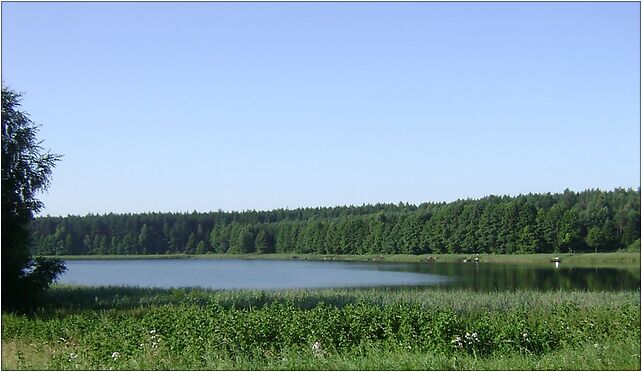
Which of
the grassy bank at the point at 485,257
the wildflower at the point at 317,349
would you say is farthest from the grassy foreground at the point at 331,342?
the grassy bank at the point at 485,257

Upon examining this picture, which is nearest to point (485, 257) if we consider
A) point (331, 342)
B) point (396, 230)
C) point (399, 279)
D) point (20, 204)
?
point (396, 230)

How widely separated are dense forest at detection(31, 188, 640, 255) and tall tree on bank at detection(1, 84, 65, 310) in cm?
5100

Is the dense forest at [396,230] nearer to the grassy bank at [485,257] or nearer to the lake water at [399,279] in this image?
the grassy bank at [485,257]

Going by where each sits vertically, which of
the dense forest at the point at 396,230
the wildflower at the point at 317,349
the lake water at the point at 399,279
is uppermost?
the dense forest at the point at 396,230

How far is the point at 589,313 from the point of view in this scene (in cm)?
1752

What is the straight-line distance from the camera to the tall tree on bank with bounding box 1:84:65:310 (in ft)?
72.6

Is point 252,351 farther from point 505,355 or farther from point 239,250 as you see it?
point 239,250

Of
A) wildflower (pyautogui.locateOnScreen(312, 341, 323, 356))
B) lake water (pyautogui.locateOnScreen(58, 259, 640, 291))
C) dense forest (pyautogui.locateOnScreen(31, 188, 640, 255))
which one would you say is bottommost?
lake water (pyautogui.locateOnScreen(58, 259, 640, 291))

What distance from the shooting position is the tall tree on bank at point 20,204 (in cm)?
2214

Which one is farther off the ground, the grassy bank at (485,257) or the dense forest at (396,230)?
the dense forest at (396,230)

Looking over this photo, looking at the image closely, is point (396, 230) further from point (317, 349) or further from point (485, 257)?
point (317, 349)

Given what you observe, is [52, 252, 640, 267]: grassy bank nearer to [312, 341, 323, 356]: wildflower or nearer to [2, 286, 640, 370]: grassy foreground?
[2, 286, 640, 370]: grassy foreground

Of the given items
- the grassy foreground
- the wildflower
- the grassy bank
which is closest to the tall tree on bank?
the grassy foreground

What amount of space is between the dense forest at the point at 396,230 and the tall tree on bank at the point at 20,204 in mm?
50996
